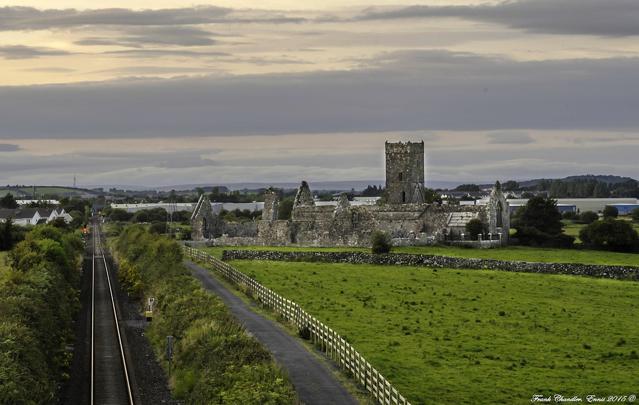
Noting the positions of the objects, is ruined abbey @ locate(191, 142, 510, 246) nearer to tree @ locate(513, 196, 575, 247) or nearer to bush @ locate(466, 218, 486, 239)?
bush @ locate(466, 218, 486, 239)

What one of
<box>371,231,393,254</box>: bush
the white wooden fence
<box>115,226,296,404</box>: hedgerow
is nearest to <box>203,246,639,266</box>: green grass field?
<box>371,231,393,254</box>: bush

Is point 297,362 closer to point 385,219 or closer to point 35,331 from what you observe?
point 35,331

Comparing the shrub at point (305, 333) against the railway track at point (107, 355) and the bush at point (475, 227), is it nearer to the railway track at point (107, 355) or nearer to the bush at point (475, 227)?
the railway track at point (107, 355)

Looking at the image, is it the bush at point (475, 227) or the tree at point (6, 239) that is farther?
the tree at point (6, 239)

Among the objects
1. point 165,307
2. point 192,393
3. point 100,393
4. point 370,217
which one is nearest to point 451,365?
point 192,393

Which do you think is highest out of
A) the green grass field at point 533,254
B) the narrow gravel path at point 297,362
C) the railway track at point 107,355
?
the green grass field at point 533,254

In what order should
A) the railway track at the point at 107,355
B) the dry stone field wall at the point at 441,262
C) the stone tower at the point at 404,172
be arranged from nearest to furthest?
the railway track at the point at 107,355
the dry stone field wall at the point at 441,262
the stone tower at the point at 404,172

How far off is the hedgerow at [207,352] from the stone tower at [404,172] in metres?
39.0

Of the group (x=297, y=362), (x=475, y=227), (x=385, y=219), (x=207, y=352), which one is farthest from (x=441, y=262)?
(x=207, y=352)

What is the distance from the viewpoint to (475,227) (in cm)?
7738

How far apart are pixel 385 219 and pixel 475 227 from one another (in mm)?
8418

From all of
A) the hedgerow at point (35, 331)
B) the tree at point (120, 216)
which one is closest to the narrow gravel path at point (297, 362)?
the hedgerow at point (35, 331)

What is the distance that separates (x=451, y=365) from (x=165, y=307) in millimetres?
18903

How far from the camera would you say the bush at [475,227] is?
77312 millimetres
